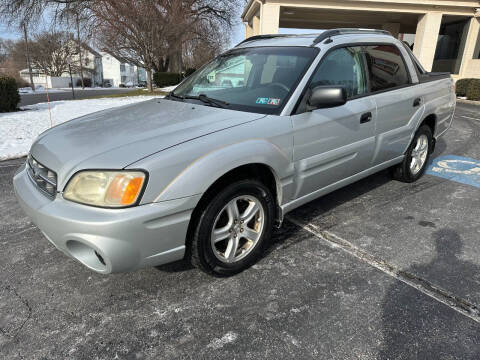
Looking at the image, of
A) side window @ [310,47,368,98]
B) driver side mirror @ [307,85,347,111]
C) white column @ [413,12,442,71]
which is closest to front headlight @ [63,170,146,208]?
driver side mirror @ [307,85,347,111]

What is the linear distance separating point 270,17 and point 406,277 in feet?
51.5

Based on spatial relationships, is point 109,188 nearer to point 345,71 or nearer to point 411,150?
point 345,71

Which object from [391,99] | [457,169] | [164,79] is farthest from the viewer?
[164,79]

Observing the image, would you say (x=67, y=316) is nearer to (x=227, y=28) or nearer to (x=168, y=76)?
(x=168, y=76)

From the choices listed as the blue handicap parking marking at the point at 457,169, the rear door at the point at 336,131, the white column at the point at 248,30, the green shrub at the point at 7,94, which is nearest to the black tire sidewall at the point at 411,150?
the blue handicap parking marking at the point at 457,169

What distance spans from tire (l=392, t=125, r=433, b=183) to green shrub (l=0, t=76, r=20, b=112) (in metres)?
12.1

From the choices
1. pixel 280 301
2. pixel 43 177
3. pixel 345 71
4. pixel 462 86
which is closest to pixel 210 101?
pixel 345 71

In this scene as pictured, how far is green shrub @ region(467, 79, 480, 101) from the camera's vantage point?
52.8 feet

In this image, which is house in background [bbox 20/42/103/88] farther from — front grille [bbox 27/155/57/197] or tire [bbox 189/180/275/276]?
tire [bbox 189/180/275/276]

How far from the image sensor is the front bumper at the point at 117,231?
1.96 m

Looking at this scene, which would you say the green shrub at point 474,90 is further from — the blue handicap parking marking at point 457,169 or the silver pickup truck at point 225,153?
the silver pickup truck at point 225,153

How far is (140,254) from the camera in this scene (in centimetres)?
208

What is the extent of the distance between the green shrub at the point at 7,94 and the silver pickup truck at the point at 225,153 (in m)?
10.6

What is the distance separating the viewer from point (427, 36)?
57.5 ft
